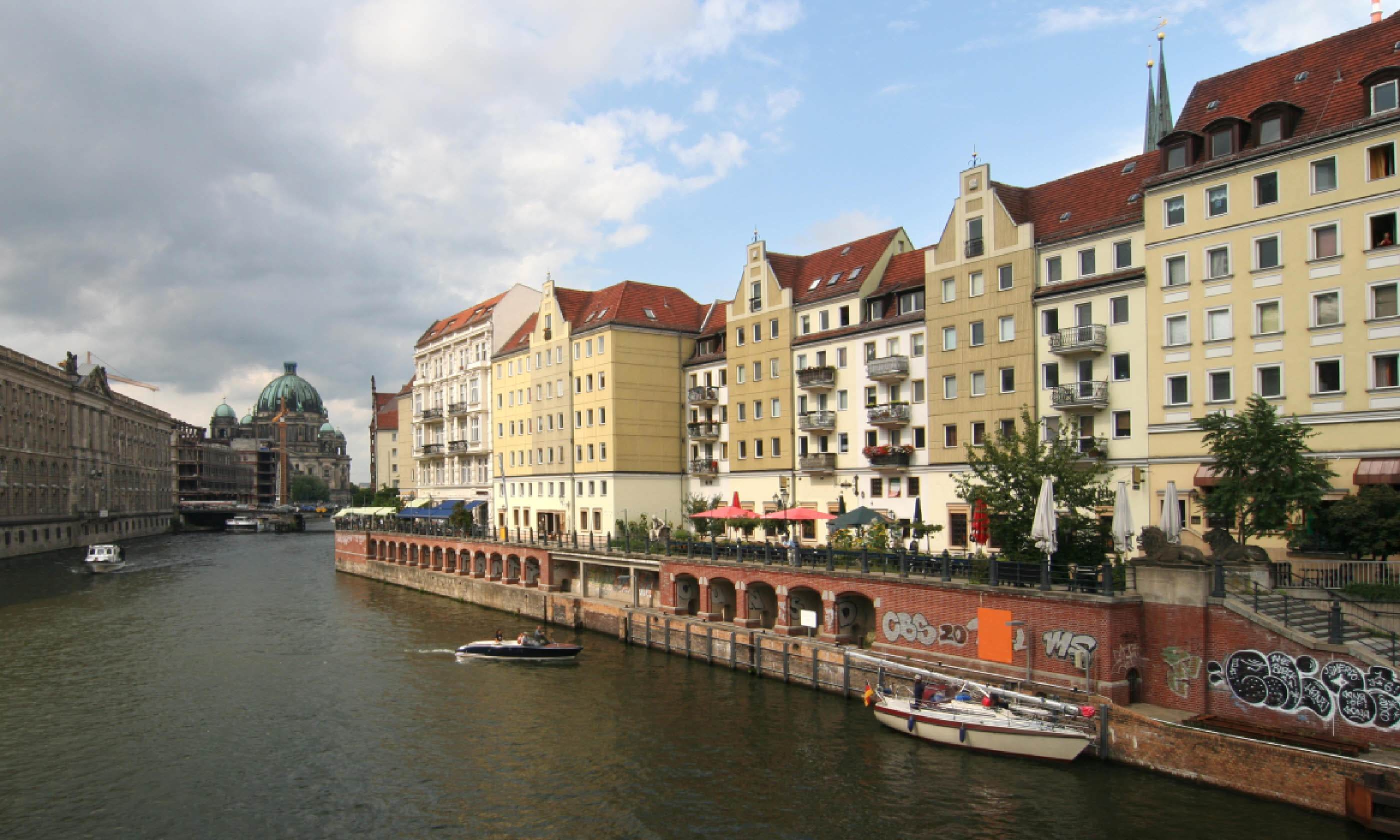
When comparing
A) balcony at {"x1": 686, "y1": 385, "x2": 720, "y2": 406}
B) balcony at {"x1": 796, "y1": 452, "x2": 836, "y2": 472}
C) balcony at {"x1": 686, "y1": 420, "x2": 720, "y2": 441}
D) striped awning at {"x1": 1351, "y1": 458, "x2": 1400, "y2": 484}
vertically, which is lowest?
striped awning at {"x1": 1351, "y1": 458, "x2": 1400, "y2": 484}

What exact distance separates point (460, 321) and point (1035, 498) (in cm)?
8539

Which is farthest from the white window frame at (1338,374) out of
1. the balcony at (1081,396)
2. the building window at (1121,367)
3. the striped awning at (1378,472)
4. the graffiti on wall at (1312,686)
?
the graffiti on wall at (1312,686)

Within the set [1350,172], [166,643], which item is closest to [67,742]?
[166,643]

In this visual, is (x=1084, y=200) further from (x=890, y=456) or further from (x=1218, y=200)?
(x=890, y=456)

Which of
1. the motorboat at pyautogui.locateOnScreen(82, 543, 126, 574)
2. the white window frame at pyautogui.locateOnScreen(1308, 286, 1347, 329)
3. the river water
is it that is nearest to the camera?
the river water

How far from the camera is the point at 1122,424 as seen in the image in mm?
45188

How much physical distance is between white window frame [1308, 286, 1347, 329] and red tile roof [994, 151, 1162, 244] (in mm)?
9183

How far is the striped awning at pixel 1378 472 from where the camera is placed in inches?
1384

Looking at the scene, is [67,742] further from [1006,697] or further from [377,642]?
[1006,697]

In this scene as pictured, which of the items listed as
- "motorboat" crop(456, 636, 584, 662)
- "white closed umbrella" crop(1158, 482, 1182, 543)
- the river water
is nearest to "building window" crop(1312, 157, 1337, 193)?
"white closed umbrella" crop(1158, 482, 1182, 543)

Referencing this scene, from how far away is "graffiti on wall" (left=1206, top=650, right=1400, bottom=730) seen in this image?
25.6 metres

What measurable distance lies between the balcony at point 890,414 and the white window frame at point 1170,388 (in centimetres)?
1574

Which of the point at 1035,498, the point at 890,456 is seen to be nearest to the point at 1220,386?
the point at 1035,498

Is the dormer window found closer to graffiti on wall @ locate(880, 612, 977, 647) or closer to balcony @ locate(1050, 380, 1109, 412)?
balcony @ locate(1050, 380, 1109, 412)
